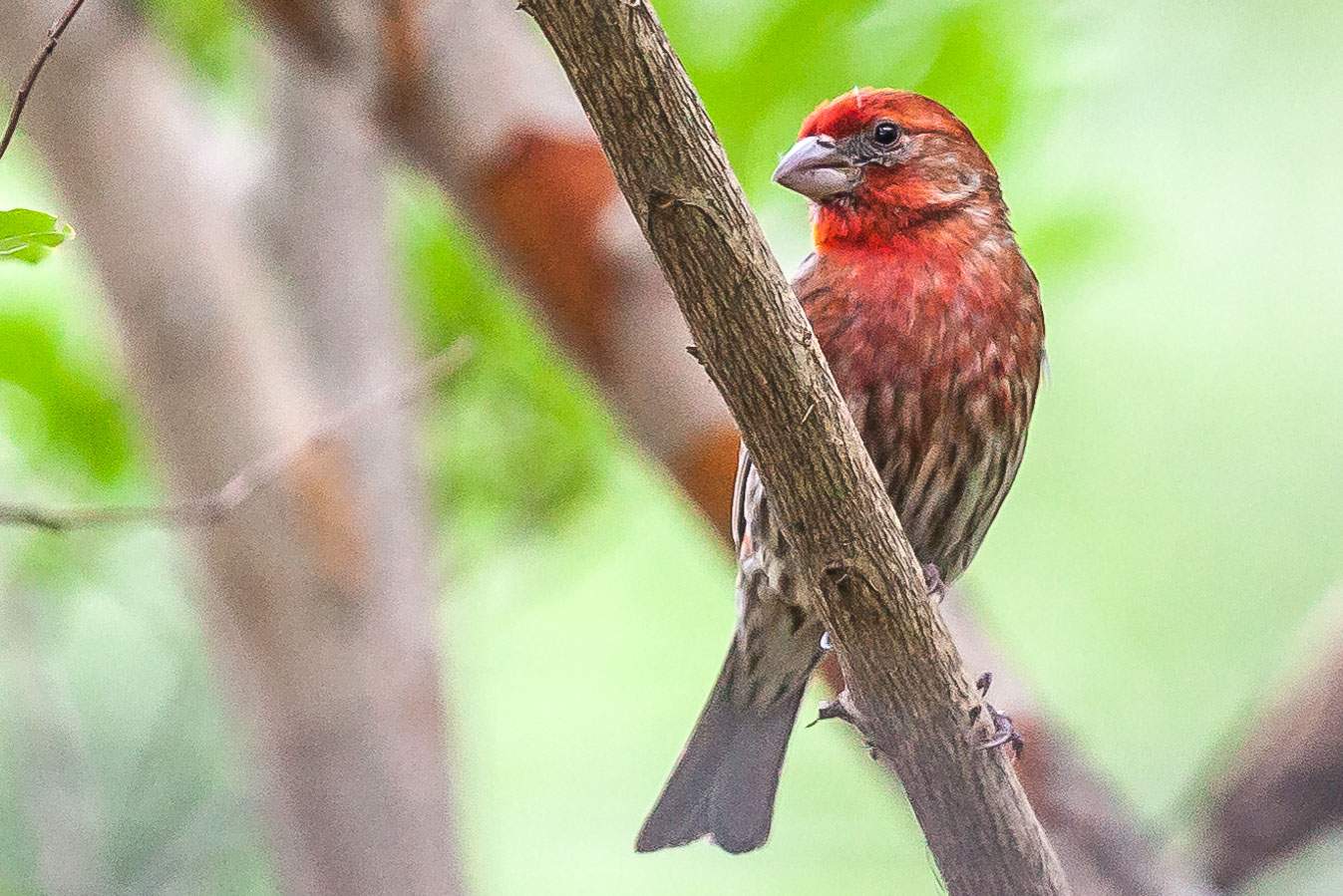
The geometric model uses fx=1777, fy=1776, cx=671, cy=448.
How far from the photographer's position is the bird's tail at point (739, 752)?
248cm

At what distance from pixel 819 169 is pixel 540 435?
1.33 m

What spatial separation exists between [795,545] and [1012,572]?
10.1 ft

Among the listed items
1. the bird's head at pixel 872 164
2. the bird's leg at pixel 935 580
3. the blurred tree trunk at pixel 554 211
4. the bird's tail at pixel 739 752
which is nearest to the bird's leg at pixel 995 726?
the bird's leg at pixel 935 580

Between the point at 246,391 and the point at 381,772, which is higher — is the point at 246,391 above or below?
above

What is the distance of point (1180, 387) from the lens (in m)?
4.43

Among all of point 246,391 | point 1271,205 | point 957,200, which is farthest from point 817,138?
point 1271,205

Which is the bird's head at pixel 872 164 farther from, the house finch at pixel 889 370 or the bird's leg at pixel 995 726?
the bird's leg at pixel 995 726

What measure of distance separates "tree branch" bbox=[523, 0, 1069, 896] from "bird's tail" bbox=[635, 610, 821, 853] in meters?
0.66

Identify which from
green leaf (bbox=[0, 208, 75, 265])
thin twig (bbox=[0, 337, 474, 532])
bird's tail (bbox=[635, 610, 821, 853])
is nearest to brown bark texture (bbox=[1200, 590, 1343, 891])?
bird's tail (bbox=[635, 610, 821, 853])

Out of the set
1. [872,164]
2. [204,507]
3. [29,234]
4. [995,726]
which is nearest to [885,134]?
[872,164]

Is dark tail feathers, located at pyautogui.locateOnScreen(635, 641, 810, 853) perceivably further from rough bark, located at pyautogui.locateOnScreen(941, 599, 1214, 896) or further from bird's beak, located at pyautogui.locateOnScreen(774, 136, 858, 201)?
bird's beak, located at pyautogui.locateOnScreen(774, 136, 858, 201)

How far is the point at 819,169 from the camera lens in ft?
7.79

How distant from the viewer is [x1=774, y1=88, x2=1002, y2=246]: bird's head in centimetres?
238

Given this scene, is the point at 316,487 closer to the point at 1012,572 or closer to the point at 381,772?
the point at 381,772
